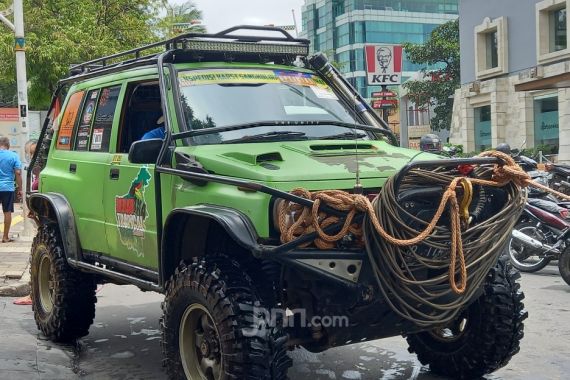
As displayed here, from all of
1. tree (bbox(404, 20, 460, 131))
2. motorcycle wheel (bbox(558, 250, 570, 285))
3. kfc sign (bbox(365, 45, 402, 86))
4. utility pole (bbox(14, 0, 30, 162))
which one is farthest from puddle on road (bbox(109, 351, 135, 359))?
tree (bbox(404, 20, 460, 131))

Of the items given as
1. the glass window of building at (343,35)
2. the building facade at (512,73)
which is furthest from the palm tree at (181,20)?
the glass window of building at (343,35)

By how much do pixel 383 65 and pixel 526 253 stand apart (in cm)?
305

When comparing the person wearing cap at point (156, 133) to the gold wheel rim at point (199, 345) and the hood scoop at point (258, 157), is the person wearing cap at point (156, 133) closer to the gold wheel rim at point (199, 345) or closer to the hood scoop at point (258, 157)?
the hood scoop at point (258, 157)

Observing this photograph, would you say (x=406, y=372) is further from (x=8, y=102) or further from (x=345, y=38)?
(x=345, y=38)

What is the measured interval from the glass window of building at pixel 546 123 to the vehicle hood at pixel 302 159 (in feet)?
80.2

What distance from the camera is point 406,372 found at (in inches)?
213

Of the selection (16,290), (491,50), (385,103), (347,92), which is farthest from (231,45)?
(491,50)

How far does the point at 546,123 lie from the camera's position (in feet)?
93.4

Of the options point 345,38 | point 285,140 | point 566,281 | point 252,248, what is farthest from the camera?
point 345,38

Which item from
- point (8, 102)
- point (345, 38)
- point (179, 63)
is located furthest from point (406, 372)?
point (345, 38)

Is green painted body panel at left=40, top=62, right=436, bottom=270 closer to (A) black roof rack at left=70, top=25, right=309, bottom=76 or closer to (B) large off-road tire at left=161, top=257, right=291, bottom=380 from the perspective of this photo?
(A) black roof rack at left=70, top=25, right=309, bottom=76

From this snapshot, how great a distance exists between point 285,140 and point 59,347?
2.71 m

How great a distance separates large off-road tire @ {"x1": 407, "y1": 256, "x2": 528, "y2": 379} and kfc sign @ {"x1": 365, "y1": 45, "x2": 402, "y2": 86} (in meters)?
5.77

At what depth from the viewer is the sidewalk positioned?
842 cm
